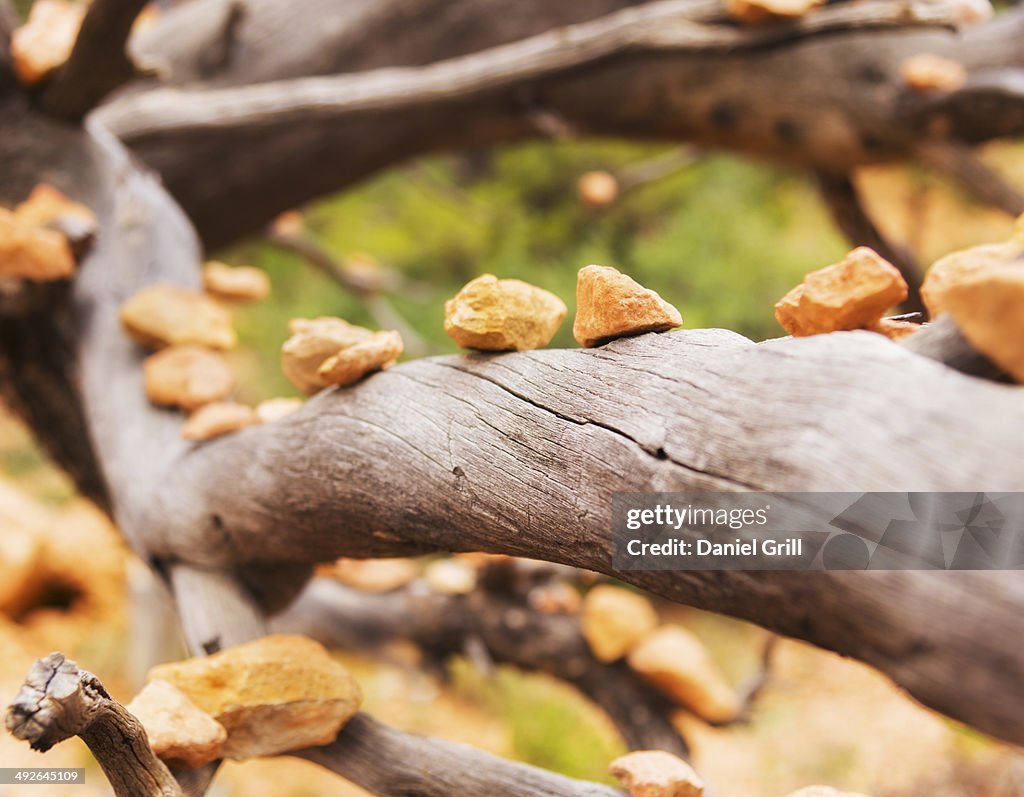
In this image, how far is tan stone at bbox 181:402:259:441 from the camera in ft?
3.22

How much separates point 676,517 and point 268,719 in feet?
1.56

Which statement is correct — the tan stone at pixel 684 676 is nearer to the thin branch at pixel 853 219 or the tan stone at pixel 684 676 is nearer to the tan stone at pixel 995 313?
the thin branch at pixel 853 219

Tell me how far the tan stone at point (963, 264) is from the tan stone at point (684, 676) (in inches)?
41.3

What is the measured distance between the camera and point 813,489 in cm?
45

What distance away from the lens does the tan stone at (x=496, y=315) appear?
0.70m

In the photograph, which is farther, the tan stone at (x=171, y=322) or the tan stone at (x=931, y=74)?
the tan stone at (x=931, y=74)

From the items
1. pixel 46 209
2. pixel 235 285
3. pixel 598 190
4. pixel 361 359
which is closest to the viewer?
pixel 361 359

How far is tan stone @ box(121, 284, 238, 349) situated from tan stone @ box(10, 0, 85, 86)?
0.44m

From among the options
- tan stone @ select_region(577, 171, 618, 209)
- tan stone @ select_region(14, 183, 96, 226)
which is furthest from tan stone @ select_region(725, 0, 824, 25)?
tan stone @ select_region(14, 183, 96, 226)

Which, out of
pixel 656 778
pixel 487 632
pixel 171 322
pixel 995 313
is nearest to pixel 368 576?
pixel 487 632

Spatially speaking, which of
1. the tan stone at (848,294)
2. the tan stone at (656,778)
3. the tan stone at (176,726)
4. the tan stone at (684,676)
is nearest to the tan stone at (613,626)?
the tan stone at (684,676)

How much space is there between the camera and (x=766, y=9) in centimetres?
146

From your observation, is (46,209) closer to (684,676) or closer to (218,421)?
(218,421)

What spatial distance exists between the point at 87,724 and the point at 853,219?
1.74 m
